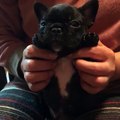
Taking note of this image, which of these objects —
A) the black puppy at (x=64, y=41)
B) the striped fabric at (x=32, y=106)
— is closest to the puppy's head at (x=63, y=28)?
the black puppy at (x=64, y=41)

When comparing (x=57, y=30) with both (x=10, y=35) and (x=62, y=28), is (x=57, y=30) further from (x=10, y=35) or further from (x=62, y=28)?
(x=10, y=35)

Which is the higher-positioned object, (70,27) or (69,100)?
(70,27)

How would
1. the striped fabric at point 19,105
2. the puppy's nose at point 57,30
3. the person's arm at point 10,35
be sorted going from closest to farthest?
the puppy's nose at point 57,30, the striped fabric at point 19,105, the person's arm at point 10,35

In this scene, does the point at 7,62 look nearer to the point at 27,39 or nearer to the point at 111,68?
the point at 27,39

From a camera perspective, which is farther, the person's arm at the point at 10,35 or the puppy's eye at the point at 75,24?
the person's arm at the point at 10,35

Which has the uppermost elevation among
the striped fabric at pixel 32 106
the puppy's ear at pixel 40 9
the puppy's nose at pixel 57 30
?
the puppy's ear at pixel 40 9

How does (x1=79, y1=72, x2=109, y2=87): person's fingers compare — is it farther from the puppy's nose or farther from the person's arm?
the person's arm

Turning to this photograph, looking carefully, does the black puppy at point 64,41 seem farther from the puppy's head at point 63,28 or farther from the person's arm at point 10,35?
the person's arm at point 10,35

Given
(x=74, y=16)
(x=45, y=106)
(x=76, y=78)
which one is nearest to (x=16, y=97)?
(x=45, y=106)
